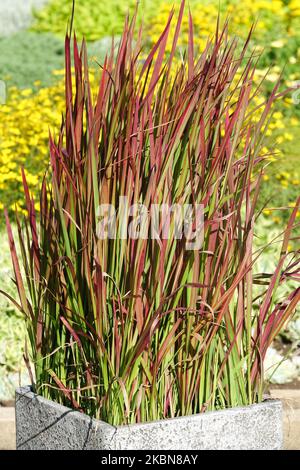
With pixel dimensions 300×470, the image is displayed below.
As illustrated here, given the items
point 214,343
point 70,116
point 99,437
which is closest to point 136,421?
point 99,437

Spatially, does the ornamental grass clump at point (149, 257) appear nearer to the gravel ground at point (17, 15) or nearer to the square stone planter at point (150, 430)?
the square stone planter at point (150, 430)

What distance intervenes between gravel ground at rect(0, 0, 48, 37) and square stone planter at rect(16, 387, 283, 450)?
1204 cm

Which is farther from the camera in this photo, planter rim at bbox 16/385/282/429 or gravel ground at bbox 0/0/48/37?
gravel ground at bbox 0/0/48/37

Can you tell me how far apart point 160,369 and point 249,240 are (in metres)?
0.52

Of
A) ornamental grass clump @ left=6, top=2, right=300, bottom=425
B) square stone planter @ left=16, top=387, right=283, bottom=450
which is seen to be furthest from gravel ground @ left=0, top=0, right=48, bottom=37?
square stone planter @ left=16, top=387, right=283, bottom=450

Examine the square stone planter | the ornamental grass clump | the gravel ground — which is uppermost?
the gravel ground

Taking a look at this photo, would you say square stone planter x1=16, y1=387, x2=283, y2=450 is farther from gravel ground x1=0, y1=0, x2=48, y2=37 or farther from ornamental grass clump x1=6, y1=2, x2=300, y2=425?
gravel ground x1=0, y1=0, x2=48, y2=37

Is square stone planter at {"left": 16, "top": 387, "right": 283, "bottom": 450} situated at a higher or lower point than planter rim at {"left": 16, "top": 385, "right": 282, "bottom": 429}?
lower

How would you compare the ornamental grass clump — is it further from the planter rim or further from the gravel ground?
the gravel ground

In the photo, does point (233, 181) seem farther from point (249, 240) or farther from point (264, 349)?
point (264, 349)

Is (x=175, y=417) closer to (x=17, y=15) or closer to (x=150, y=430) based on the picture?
(x=150, y=430)

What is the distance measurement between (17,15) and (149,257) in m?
12.8

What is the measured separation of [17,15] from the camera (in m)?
14.7

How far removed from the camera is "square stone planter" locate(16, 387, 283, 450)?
266cm
